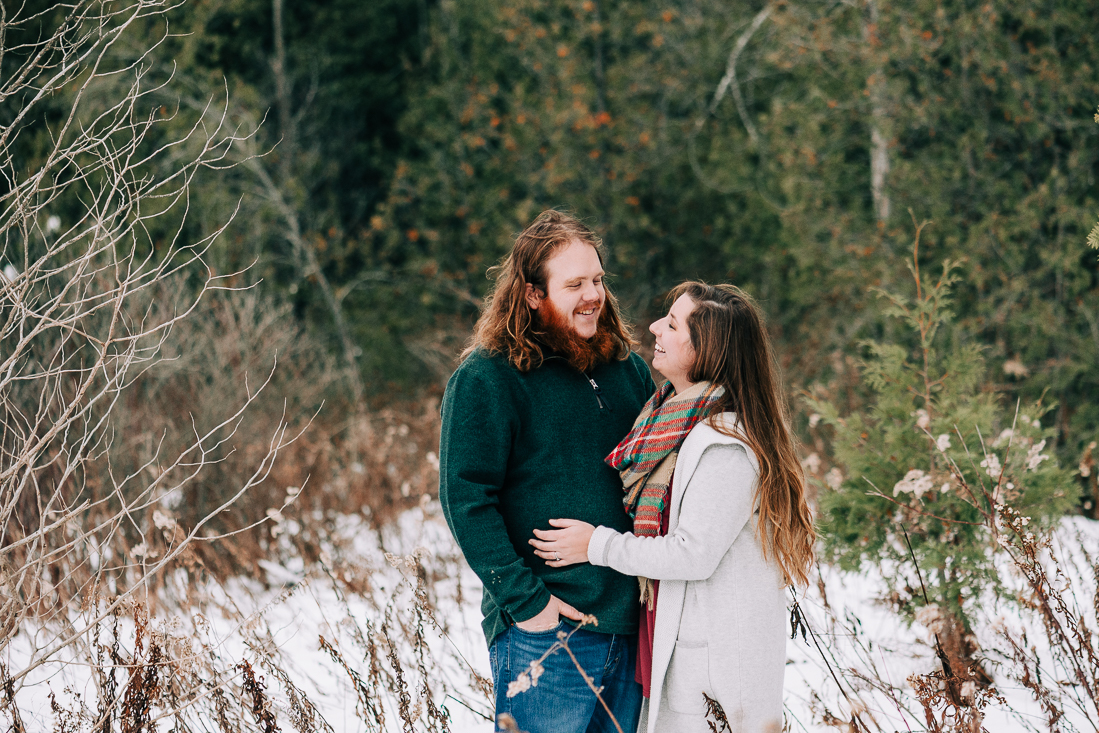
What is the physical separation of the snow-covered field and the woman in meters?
0.46

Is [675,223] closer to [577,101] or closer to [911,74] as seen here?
[577,101]

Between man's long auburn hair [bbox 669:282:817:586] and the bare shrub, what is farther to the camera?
the bare shrub

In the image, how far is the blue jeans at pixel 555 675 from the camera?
2318mm

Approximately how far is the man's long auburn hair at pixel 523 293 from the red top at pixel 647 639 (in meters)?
0.56

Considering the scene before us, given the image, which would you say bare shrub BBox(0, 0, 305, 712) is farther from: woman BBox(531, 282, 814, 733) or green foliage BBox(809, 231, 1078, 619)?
green foliage BBox(809, 231, 1078, 619)

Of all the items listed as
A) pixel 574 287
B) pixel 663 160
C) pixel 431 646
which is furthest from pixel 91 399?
pixel 663 160

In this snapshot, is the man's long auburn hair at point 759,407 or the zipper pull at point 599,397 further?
the zipper pull at point 599,397

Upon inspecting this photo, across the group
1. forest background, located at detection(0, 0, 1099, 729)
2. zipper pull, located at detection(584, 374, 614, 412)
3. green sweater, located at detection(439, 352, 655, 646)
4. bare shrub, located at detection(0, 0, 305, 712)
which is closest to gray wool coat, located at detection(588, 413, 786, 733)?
green sweater, located at detection(439, 352, 655, 646)

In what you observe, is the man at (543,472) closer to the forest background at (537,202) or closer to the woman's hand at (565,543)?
the woman's hand at (565,543)

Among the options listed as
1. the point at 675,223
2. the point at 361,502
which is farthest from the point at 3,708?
the point at 675,223

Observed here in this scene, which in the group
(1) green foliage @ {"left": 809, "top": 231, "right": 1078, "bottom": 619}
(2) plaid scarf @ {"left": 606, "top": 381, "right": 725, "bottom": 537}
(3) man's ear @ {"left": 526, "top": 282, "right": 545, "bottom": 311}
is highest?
(1) green foliage @ {"left": 809, "top": 231, "right": 1078, "bottom": 619}

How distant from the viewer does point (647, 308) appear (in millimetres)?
12477

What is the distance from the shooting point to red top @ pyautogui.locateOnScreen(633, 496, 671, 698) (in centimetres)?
234

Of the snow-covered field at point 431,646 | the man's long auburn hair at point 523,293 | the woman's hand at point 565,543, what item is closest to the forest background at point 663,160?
the snow-covered field at point 431,646
